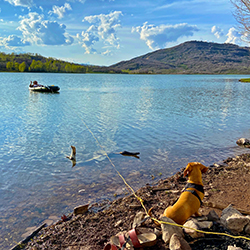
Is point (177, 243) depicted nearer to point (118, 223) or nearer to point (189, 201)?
point (189, 201)

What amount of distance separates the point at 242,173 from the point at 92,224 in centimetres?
662

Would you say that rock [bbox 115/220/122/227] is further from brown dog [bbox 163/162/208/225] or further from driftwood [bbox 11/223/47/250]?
driftwood [bbox 11/223/47/250]

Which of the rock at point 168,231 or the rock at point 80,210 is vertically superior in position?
the rock at point 168,231

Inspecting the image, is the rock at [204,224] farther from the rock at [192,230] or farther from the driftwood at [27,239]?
the driftwood at [27,239]

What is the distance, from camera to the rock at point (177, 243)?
411cm

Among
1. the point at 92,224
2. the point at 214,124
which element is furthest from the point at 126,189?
the point at 214,124

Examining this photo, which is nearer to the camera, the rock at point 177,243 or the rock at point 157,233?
the rock at point 177,243

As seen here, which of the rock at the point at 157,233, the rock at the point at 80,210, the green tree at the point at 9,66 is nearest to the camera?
the rock at the point at 157,233

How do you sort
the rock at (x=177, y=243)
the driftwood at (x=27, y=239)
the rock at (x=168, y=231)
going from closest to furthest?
the rock at (x=177, y=243) < the rock at (x=168, y=231) < the driftwood at (x=27, y=239)

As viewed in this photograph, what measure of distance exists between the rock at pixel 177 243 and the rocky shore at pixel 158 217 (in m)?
0.02

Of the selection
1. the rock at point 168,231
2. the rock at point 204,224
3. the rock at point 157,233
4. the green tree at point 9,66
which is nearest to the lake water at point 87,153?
the rock at point 157,233

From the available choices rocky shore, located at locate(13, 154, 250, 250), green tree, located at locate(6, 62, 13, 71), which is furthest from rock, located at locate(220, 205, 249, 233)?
green tree, located at locate(6, 62, 13, 71)

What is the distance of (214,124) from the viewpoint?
20.5 metres

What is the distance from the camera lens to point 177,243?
13.6 ft
